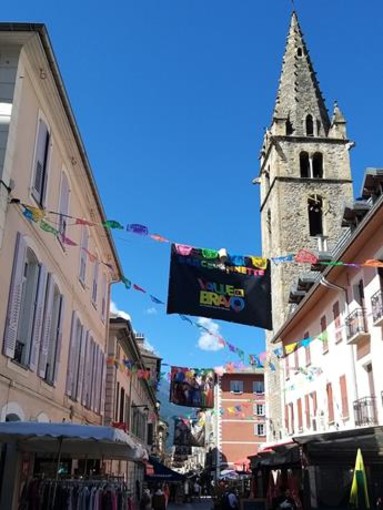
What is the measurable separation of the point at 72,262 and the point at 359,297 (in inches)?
398

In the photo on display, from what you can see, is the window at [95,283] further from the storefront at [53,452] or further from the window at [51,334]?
the storefront at [53,452]

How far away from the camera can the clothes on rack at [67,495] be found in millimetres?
9336

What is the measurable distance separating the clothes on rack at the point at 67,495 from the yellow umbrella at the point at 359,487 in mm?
5641

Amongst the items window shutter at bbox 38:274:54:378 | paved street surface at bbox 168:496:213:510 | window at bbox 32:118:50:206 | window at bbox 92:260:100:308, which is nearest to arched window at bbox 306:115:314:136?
paved street surface at bbox 168:496:213:510

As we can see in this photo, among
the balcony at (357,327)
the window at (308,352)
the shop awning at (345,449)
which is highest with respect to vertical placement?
the window at (308,352)

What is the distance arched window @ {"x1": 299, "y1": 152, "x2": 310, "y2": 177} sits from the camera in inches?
1959

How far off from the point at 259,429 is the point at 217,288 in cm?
4764

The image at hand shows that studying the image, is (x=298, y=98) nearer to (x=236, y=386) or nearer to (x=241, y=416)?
(x=236, y=386)

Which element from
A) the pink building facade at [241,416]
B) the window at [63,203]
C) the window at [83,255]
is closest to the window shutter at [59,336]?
the window at [63,203]

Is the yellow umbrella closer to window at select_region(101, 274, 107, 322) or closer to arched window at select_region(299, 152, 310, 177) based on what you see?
window at select_region(101, 274, 107, 322)

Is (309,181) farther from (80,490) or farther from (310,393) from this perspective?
(80,490)

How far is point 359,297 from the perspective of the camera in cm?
2012

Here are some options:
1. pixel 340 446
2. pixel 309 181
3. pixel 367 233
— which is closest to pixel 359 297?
pixel 367 233

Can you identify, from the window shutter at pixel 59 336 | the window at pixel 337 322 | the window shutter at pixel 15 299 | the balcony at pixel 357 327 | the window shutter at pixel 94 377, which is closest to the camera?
the window shutter at pixel 15 299
